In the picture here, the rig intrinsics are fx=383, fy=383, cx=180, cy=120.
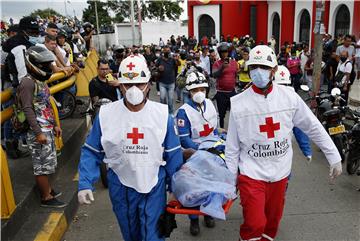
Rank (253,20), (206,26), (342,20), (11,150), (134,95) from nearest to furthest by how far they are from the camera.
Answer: (134,95)
(11,150)
(342,20)
(253,20)
(206,26)

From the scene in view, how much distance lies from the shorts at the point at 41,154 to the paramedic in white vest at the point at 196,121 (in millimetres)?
1431

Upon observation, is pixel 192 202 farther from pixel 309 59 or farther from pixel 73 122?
pixel 309 59

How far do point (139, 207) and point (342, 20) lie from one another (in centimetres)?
1992

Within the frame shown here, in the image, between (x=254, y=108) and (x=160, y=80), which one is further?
(x=160, y=80)

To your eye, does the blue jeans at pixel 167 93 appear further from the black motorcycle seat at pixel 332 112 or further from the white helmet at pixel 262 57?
the white helmet at pixel 262 57

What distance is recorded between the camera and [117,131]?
297cm

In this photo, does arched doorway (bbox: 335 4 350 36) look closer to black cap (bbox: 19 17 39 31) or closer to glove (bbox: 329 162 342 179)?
black cap (bbox: 19 17 39 31)

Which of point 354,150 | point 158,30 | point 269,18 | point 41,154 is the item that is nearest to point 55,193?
point 41,154

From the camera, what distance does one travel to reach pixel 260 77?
3.26 meters

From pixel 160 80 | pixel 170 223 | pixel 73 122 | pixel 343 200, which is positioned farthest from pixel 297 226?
pixel 160 80

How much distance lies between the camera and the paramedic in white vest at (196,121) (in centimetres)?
425

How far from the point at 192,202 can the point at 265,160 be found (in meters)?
0.74

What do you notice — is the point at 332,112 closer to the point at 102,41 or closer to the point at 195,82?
the point at 195,82

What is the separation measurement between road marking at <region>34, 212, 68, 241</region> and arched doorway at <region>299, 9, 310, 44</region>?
2176 centimetres
